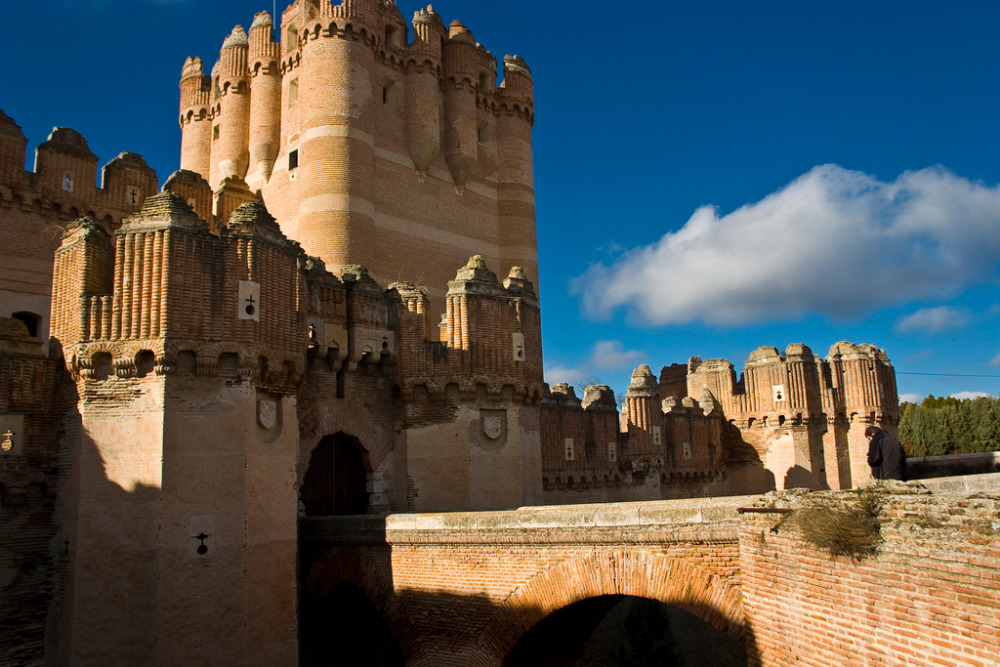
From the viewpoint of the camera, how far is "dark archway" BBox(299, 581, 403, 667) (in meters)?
15.7

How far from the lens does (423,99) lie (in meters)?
25.5

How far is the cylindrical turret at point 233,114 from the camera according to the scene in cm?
2578

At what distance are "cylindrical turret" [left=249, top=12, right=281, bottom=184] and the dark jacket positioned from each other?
61.2ft

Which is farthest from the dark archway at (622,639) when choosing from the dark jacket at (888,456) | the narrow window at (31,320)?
the narrow window at (31,320)

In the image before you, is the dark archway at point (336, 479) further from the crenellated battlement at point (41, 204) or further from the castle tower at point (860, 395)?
the castle tower at point (860, 395)

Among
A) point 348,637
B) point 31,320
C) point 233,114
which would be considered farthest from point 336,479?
point 233,114

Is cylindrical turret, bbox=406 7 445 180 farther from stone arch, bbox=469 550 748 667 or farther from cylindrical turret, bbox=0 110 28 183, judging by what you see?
stone arch, bbox=469 550 748 667

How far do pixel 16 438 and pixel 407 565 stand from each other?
605cm

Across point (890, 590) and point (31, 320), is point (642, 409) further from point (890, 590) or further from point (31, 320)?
point (890, 590)

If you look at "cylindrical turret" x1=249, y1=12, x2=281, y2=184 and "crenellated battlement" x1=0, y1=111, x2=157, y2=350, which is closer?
"crenellated battlement" x1=0, y1=111, x2=157, y2=350

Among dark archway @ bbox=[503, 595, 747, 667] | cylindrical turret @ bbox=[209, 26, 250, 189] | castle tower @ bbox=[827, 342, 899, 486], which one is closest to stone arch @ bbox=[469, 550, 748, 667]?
dark archway @ bbox=[503, 595, 747, 667]

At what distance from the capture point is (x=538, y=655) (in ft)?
45.6

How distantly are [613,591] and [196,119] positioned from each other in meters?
22.4

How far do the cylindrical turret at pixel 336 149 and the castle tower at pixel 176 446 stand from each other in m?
9.34
